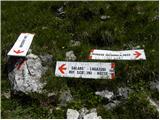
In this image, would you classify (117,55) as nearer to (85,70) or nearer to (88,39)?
(85,70)

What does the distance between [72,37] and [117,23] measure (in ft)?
5.58

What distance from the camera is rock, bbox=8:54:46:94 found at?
1084 centimetres

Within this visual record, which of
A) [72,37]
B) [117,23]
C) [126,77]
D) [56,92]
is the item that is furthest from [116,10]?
[56,92]

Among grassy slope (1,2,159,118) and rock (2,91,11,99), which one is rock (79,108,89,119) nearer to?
grassy slope (1,2,159,118)

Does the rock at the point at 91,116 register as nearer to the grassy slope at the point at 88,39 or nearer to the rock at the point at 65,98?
the grassy slope at the point at 88,39

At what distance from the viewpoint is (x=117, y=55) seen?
39.1 ft

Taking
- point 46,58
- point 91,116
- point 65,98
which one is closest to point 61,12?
point 46,58

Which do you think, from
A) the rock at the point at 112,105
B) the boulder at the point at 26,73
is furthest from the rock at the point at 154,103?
the boulder at the point at 26,73

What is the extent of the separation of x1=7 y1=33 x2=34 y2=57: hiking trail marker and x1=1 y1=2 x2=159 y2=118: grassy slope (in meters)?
0.23

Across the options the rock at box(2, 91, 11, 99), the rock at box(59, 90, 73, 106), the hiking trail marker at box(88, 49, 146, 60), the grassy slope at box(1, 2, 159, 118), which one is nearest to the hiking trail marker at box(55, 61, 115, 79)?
the grassy slope at box(1, 2, 159, 118)

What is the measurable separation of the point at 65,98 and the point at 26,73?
1443mm

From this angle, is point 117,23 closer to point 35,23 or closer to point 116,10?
point 116,10

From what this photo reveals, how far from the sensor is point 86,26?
526 inches

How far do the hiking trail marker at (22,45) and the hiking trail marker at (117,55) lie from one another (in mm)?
2080
